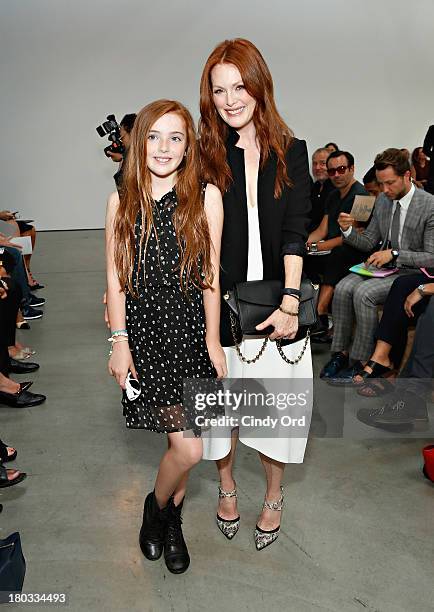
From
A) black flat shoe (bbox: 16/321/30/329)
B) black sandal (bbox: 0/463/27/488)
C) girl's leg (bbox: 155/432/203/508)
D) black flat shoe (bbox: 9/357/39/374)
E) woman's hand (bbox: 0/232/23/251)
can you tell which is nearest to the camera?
girl's leg (bbox: 155/432/203/508)

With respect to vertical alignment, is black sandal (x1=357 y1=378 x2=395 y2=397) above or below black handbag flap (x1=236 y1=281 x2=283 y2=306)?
below

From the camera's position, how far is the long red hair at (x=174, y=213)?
196 centimetres

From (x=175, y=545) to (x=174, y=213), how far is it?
1010mm

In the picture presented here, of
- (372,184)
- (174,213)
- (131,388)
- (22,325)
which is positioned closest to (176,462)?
(131,388)

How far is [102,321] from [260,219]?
11.2 feet

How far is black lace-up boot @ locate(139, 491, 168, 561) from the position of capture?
226cm

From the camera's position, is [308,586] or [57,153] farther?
[57,153]

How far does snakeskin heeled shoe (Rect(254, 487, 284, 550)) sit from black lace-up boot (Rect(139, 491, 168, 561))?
0.30m

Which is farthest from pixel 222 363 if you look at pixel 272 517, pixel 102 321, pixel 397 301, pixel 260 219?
pixel 102 321

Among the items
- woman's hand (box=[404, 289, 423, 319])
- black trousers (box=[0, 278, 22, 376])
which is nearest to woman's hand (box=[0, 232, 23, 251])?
black trousers (box=[0, 278, 22, 376])

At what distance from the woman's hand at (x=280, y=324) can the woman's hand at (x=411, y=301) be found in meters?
1.56

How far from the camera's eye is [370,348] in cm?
387

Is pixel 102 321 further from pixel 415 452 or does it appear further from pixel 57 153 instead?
pixel 57 153

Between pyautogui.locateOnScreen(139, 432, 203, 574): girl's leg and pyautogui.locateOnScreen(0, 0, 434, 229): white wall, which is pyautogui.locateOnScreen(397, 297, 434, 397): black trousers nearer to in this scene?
pyautogui.locateOnScreen(139, 432, 203, 574): girl's leg
